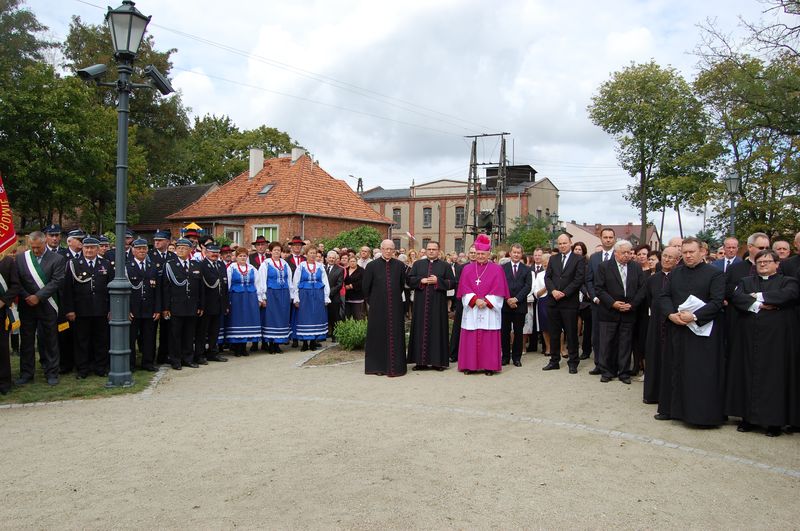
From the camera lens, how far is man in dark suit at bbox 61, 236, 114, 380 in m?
8.95

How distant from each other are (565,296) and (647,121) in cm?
3740

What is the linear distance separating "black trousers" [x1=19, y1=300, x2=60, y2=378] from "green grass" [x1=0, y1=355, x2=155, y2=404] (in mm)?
216

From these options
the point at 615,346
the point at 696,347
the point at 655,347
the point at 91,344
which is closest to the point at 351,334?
the point at 91,344

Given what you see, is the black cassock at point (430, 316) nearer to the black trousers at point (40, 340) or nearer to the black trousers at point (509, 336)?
the black trousers at point (509, 336)

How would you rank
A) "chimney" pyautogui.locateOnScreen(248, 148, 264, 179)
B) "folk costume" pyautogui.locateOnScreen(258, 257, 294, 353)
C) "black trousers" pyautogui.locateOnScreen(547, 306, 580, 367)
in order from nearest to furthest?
"black trousers" pyautogui.locateOnScreen(547, 306, 580, 367) < "folk costume" pyautogui.locateOnScreen(258, 257, 294, 353) < "chimney" pyautogui.locateOnScreen(248, 148, 264, 179)

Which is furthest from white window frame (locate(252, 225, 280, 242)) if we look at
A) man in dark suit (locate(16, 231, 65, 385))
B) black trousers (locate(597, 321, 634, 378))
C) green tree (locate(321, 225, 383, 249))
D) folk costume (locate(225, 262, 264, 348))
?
black trousers (locate(597, 321, 634, 378))

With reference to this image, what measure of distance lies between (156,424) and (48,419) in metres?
1.28

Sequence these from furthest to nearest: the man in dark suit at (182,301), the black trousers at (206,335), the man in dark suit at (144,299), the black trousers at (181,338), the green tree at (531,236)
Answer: the green tree at (531,236)
the black trousers at (206,335)
the black trousers at (181,338)
the man in dark suit at (182,301)
the man in dark suit at (144,299)

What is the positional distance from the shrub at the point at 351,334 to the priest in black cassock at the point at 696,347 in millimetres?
5861

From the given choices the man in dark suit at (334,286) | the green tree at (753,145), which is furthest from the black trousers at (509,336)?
the green tree at (753,145)

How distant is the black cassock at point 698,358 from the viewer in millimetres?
6414

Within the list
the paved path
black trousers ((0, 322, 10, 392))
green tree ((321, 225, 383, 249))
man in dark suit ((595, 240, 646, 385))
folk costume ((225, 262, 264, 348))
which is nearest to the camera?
the paved path

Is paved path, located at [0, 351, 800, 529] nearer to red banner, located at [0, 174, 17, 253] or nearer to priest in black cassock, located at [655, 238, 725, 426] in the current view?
priest in black cassock, located at [655, 238, 725, 426]

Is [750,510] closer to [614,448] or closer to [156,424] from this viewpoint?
[614,448]
